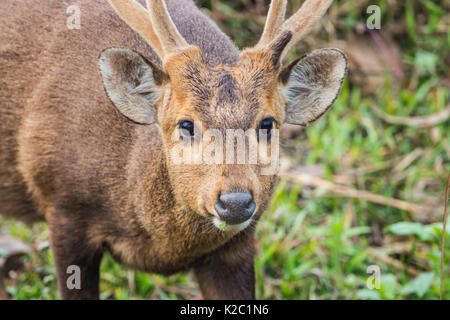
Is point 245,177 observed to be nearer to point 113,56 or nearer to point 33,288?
point 113,56

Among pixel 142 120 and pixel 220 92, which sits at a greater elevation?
pixel 220 92

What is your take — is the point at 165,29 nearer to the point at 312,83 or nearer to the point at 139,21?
the point at 139,21

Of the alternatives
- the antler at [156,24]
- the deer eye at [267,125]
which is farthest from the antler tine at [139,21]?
the deer eye at [267,125]

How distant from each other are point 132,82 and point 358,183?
9.64 ft

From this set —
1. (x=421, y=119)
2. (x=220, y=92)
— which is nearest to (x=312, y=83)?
(x=220, y=92)

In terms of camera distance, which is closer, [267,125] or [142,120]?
[267,125]

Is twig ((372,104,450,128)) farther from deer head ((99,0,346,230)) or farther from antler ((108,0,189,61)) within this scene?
antler ((108,0,189,61))

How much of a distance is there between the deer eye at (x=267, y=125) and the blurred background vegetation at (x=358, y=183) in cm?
125

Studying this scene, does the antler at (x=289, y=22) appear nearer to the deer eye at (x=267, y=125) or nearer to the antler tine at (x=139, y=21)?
the deer eye at (x=267, y=125)

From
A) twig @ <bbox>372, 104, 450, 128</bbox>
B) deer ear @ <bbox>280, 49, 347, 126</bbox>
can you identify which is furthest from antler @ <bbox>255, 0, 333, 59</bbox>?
twig @ <bbox>372, 104, 450, 128</bbox>

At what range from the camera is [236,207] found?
3.20 metres

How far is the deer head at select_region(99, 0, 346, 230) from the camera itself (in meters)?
3.36

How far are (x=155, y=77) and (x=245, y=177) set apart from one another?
28.3 inches

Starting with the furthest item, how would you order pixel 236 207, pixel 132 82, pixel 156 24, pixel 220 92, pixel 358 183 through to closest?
pixel 358 183 → pixel 132 82 → pixel 156 24 → pixel 220 92 → pixel 236 207
